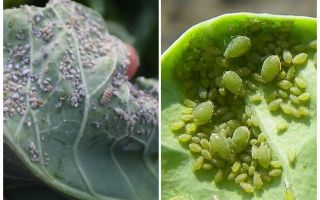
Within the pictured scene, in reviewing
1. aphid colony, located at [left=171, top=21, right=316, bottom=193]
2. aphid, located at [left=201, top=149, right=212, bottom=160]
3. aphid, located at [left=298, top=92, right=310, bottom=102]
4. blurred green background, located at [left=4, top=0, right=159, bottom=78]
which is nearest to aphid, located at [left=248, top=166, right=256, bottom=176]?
aphid colony, located at [left=171, top=21, right=316, bottom=193]

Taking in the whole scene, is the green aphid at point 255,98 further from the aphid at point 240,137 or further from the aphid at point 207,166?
the aphid at point 207,166

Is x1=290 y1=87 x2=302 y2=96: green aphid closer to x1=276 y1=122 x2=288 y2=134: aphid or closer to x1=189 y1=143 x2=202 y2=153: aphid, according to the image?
x1=276 y1=122 x2=288 y2=134: aphid

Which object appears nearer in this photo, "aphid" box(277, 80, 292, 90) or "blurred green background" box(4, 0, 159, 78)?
"aphid" box(277, 80, 292, 90)

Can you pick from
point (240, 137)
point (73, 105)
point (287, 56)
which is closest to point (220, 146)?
point (240, 137)

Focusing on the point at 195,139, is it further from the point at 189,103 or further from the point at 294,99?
the point at 294,99

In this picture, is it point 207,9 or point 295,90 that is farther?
point 207,9

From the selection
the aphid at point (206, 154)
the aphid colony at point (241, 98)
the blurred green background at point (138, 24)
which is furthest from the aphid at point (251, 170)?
the blurred green background at point (138, 24)

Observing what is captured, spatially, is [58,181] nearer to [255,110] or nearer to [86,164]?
[86,164]

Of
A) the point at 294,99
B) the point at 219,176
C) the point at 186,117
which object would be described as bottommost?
the point at 219,176
